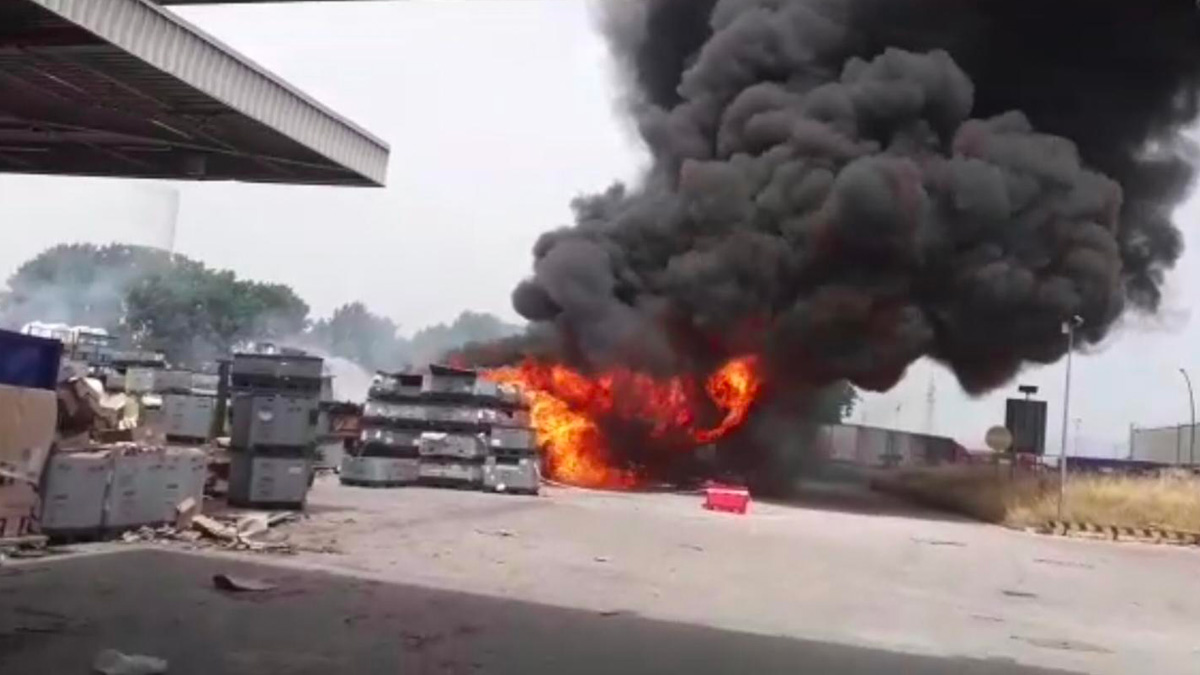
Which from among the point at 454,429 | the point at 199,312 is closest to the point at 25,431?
the point at 454,429

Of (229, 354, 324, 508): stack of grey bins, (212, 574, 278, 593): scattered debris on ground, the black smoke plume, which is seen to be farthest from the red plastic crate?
(212, 574, 278, 593): scattered debris on ground

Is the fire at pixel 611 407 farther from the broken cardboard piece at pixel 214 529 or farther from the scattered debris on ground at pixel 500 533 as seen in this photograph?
the broken cardboard piece at pixel 214 529

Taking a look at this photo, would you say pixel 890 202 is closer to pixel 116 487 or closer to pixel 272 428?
pixel 272 428

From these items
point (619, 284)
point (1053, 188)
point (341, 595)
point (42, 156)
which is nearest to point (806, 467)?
point (619, 284)

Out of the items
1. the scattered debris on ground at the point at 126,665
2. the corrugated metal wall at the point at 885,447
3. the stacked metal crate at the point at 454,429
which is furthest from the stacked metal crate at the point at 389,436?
the corrugated metal wall at the point at 885,447

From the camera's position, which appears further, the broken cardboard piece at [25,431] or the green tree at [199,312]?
the green tree at [199,312]

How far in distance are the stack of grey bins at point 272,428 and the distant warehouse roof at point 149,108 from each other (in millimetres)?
2986

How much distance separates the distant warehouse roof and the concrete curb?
59.0 feet

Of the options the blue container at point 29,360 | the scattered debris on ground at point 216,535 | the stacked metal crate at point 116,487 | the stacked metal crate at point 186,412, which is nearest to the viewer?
the blue container at point 29,360

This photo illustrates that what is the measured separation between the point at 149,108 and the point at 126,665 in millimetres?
6379

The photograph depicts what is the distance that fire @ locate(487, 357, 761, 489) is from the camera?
31469 millimetres

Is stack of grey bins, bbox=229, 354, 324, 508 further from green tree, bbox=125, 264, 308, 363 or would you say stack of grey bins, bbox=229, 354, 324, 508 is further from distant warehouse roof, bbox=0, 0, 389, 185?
green tree, bbox=125, 264, 308, 363

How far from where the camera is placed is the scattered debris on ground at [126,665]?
6148 mm

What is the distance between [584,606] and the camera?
33.2 feet
